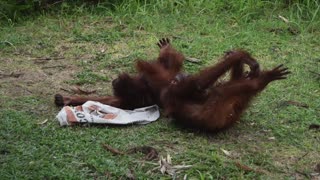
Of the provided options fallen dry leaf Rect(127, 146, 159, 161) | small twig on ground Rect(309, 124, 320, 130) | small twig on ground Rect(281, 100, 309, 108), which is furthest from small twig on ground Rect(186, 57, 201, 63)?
fallen dry leaf Rect(127, 146, 159, 161)

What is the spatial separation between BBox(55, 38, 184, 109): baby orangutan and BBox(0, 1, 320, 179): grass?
0.73 ft

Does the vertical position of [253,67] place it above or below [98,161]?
above

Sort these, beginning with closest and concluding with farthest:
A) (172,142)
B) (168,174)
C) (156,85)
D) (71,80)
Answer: (168,174) → (172,142) → (156,85) → (71,80)

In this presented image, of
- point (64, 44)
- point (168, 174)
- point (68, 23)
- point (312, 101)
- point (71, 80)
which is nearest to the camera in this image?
point (168, 174)

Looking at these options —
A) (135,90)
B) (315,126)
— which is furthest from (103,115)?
(315,126)

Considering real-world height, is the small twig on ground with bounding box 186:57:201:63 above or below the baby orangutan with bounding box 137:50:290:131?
below

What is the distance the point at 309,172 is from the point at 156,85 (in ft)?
4.21

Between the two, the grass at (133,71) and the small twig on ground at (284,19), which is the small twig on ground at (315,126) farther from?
the small twig on ground at (284,19)

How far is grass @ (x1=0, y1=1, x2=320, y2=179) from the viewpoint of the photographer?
3.73 m

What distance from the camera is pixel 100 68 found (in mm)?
5578

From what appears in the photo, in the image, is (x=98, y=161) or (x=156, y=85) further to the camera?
(x=156, y=85)

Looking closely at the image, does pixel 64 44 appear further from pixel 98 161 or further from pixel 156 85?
pixel 98 161

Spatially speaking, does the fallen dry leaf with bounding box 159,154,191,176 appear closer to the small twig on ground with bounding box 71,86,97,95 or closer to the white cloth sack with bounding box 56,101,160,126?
the white cloth sack with bounding box 56,101,160,126

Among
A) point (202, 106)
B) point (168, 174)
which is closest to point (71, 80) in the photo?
point (202, 106)
